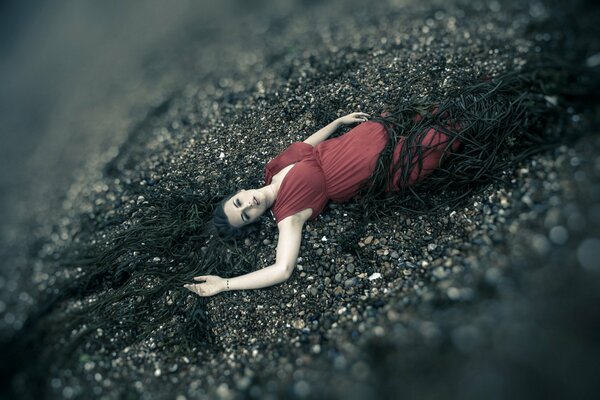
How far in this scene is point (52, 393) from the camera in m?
4.10

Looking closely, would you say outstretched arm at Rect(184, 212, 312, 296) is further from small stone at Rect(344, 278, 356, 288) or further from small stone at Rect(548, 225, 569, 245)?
small stone at Rect(548, 225, 569, 245)

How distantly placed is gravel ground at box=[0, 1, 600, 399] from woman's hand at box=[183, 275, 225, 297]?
188mm

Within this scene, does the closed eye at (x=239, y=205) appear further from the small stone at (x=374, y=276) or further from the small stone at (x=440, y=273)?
the small stone at (x=440, y=273)

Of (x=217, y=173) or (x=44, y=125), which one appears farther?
(x=44, y=125)

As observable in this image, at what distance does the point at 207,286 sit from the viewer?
466 centimetres

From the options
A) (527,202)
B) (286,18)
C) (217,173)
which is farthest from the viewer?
(286,18)

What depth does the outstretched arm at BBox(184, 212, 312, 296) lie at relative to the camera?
173 inches

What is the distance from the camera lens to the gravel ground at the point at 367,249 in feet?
10.1

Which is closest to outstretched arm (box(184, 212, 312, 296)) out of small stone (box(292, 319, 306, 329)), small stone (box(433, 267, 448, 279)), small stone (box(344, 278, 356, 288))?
small stone (box(292, 319, 306, 329))

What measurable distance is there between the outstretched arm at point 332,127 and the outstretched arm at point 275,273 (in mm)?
1078

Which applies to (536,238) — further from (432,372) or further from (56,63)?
(56,63)

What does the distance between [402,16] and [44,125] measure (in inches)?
325

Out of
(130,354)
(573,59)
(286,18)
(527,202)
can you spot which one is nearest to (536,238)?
(527,202)

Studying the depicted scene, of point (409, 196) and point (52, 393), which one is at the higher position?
A: point (52, 393)
